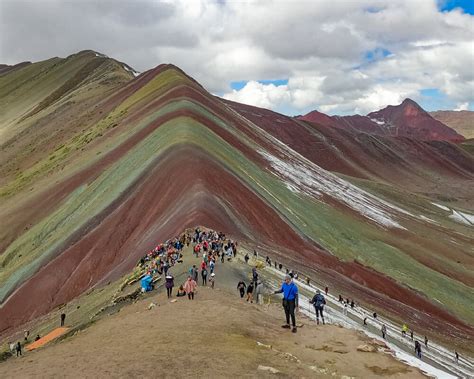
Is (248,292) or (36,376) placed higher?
(248,292)

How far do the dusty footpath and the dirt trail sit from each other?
0.09 feet

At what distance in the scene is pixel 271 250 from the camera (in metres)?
37.8

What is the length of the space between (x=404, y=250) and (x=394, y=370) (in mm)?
57094

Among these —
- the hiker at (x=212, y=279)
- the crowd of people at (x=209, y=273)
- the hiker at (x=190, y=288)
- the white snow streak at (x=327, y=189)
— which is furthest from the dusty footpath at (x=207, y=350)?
the white snow streak at (x=327, y=189)

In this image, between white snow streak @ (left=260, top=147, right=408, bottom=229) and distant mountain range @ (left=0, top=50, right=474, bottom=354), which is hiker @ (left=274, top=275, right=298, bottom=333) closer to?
distant mountain range @ (left=0, top=50, right=474, bottom=354)

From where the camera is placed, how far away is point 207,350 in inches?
615

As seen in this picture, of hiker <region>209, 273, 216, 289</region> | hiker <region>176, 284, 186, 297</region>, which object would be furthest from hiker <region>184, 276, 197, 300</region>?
hiker <region>209, 273, 216, 289</region>

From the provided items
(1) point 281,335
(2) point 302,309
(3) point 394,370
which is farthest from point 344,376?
(2) point 302,309

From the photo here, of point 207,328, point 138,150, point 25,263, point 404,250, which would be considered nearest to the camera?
point 207,328

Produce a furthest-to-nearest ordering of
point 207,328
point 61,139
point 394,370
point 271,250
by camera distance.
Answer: point 61,139 < point 271,250 < point 207,328 < point 394,370

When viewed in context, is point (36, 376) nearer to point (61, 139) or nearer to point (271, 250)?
point (271, 250)

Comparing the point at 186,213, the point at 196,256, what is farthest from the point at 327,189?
the point at 196,256

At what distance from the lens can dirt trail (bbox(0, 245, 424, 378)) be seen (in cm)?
1460

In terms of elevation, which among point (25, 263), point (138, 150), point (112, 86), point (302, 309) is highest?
point (112, 86)
